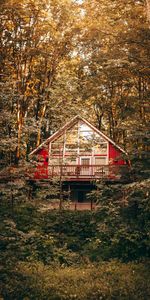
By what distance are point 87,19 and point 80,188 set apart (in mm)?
12952

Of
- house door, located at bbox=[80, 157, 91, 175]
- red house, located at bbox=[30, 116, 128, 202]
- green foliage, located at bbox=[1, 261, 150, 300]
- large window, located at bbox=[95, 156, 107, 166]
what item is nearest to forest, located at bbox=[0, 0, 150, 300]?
green foliage, located at bbox=[1, 261, 150, 300]

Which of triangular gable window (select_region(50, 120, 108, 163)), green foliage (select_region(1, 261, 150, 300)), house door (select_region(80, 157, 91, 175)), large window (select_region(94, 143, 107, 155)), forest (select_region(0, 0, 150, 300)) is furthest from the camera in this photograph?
large window (select_region(94, 143, 107, 155))

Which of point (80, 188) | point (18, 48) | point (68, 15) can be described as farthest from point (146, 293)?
point (68, 15)

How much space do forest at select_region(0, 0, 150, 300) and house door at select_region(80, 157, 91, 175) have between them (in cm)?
511

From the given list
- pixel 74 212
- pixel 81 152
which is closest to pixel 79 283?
pixel 74 212

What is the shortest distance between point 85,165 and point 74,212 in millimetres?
5867

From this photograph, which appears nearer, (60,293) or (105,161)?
(60,293)

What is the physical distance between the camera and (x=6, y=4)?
691 inches

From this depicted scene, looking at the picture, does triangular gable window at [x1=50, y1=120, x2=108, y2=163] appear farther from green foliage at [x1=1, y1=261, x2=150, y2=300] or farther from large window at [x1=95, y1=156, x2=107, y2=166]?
green foliage at [x1=1, y1=261, x2=150, y2=300]

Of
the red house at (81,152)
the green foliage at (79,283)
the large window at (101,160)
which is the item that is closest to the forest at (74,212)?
the green foliage at (79,283)

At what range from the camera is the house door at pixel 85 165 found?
1033 inches

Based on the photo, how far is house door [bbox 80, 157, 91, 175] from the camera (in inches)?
1033

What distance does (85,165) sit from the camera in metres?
25.6

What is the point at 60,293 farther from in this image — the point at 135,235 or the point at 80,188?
the point at 80,188
